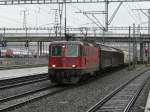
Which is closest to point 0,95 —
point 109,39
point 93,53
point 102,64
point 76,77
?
point 76,77

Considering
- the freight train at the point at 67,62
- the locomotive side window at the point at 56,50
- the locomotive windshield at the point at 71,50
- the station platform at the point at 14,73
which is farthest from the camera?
the station platform at the point at 14,73

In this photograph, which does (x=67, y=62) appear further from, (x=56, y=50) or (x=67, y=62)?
(x=56, y=50)

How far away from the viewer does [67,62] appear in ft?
83.0

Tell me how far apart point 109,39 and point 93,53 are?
62576 millimetres

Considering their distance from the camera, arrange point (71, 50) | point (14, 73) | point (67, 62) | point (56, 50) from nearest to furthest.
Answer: point (67, 62)
point (71, 50)
point (56, 50)
point (14, 73)

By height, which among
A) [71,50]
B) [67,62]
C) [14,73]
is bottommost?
[14,73]

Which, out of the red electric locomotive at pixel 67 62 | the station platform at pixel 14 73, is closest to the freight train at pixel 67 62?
the red electric locomotive at pixel 67 62

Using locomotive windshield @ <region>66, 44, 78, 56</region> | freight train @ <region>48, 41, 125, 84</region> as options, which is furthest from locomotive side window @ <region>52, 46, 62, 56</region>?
locomotive windshield @ <region>66, 44, 78, 56</region>

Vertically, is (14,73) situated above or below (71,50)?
below

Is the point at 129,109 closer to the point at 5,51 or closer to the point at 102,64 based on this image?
the point at 102,64

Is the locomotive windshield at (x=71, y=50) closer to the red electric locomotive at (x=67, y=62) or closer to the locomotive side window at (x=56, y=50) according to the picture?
the red electric locomotive at (x=67, y=62)

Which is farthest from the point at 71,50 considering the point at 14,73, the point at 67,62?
the point at 14,73

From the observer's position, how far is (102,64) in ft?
117

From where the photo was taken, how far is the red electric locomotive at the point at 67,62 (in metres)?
A: 25.2
